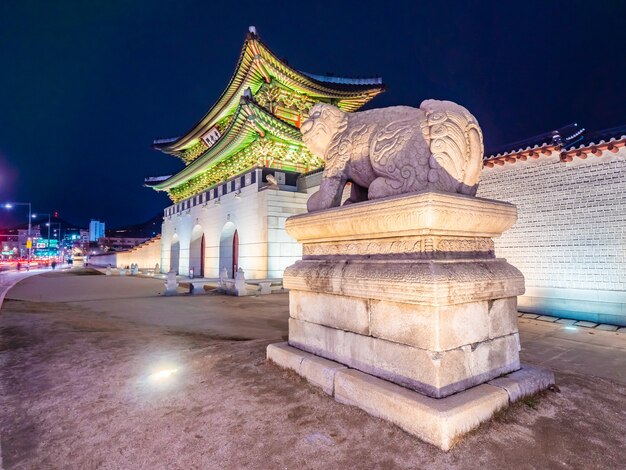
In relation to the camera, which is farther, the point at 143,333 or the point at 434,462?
the point at 143,333

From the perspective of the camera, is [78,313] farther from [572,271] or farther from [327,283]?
[572,271]

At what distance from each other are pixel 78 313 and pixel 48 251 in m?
109

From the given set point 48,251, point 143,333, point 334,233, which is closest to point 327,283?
point 334,233

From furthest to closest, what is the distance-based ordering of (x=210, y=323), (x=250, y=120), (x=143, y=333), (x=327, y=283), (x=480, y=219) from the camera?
(x=250, y=120) → (x=210, y=323) → (x=143, y=333) → (x=327, y=283) → (x=480, y=219)

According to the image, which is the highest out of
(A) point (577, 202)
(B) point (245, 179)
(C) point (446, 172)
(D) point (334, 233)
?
(B) point (245, 179)

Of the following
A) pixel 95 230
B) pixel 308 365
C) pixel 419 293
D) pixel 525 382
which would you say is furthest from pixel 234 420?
pixel 95 230

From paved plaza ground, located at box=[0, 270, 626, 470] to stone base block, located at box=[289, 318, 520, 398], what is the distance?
30 cm

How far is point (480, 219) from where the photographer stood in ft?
8.50

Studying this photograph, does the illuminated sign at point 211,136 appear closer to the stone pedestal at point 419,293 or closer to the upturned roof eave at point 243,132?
the upturned roof eave at point 243,132

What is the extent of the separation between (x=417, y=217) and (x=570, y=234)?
299 inches

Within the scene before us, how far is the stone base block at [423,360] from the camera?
216 cm

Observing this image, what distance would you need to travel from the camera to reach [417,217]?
2.31 meters

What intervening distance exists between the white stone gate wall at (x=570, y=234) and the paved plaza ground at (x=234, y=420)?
3.67m

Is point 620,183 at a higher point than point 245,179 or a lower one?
lower
